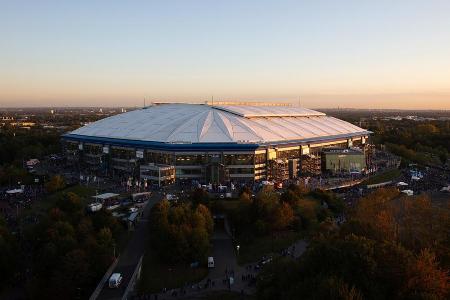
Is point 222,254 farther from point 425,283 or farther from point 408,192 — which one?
point 408,192

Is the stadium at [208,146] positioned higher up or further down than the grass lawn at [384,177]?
higher up

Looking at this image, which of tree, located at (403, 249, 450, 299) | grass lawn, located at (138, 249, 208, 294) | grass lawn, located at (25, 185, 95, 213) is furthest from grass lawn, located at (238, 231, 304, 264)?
grass lawn, located at (25, 185, 95, 213)

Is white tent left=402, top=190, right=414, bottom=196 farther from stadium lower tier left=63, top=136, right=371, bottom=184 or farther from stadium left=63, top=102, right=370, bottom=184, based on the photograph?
stadium left=63, top=102, right=370, bottom=184

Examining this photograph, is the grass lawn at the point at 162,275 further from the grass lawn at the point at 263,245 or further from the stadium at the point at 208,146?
the stadium at the point at 208,146

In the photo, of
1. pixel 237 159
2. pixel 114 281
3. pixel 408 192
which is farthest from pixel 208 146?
pixel 114 281

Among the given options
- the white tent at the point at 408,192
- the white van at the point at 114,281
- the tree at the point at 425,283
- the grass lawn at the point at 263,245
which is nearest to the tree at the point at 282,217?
the grass lawn at the point at 263,245

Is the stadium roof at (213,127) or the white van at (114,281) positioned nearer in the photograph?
the white van at (114,281)
